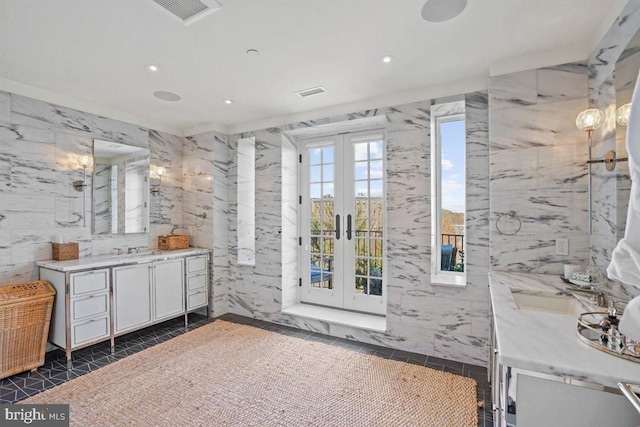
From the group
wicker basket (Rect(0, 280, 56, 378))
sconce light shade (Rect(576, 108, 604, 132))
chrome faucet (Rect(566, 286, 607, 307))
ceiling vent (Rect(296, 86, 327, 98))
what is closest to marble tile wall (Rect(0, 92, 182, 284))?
wicker basket (Rect(0, 280, 56, 378))

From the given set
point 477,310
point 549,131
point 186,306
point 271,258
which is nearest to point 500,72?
point 549,131

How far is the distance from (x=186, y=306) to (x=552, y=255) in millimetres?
3930

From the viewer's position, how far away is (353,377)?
8.31ft

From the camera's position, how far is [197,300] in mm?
3971

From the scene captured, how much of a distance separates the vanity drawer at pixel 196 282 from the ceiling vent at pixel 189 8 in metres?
3.01

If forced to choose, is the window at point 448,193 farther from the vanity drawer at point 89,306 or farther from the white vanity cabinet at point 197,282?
the vanity drawer at point 89,306

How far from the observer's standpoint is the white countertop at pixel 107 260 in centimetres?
280

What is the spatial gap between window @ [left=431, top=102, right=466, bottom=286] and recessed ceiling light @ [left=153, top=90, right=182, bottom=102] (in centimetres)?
275

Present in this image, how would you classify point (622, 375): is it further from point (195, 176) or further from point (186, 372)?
point (195, 176)

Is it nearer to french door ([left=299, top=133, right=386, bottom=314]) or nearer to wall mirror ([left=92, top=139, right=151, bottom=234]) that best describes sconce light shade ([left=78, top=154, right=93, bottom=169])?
wall mirror ([left=92, top=139, right=151, bottom=234])

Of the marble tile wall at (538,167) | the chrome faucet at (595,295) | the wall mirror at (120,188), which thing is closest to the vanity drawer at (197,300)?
the wall mirror at (120,188)

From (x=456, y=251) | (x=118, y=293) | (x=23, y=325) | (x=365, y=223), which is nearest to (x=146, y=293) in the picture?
(x=118, y=293)

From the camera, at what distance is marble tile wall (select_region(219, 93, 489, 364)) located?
108 inches

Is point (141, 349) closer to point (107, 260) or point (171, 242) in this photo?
point (107, 260)
